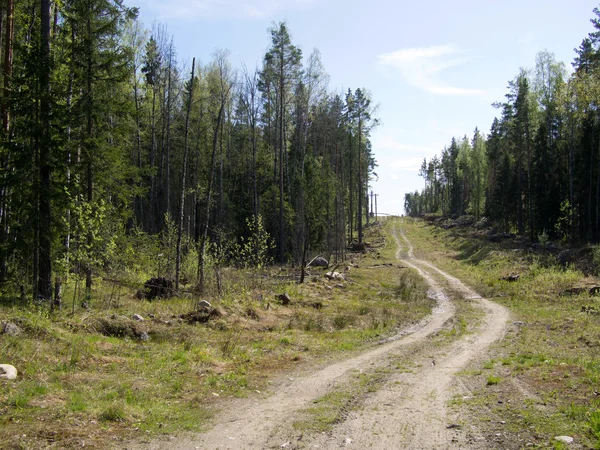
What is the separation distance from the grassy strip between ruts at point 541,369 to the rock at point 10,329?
8985mm

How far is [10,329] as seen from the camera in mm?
8828

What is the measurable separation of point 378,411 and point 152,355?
5.56m

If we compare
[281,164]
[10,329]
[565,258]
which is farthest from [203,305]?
[565,258]

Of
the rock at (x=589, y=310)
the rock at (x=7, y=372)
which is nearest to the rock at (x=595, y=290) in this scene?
the rock at (x=589, y=310)

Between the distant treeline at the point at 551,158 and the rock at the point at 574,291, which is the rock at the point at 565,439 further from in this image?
the distant treeline at the point at 551,158

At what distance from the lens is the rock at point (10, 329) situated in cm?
875

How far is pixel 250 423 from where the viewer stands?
6.51 m

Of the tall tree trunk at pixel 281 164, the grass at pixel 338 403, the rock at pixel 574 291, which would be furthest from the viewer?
the tall tree trunk at pixel 281 164

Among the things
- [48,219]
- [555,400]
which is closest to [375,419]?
[555,400]

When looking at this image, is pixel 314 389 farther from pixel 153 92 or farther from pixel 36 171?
pixel 153 92

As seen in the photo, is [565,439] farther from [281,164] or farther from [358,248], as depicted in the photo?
[358,248]

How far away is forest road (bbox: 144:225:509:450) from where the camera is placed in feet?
18.8

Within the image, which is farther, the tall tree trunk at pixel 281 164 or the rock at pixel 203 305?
the tall tree trunk at pixel 281 164

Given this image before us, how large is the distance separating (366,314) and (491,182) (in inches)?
2256
